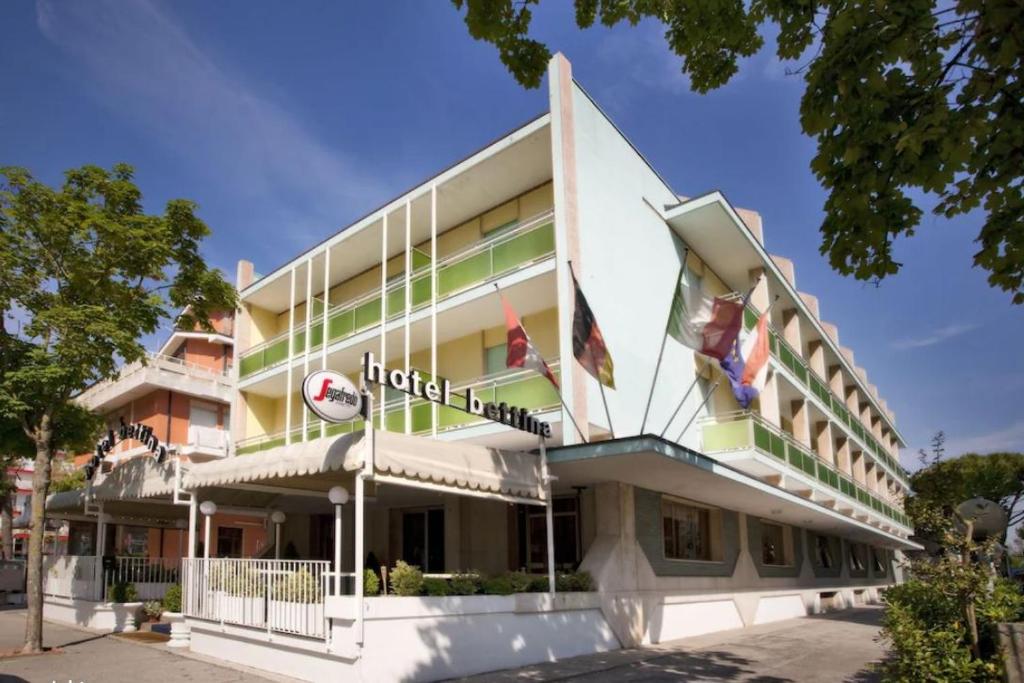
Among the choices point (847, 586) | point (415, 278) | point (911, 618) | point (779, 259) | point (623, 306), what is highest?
point (779, 259)

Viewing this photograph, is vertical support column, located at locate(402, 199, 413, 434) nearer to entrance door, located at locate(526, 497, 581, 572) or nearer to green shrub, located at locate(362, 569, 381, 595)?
entrance door, located at locate(526, 497, 581, 572)

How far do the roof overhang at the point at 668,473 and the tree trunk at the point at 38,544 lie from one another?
32.5 ft

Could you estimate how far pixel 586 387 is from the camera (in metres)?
15.4

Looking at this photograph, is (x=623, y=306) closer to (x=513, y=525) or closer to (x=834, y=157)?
(x=513, y=525)

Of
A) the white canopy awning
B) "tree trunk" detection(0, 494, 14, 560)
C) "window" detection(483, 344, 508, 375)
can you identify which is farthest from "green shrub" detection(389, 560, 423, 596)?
"tree trunk" detection(0, 494, 14, 560)

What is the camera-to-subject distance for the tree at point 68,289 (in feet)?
47.1

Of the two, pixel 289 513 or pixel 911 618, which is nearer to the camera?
pixel 911 618

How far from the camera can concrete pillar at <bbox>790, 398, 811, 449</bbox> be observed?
27594 millimetres

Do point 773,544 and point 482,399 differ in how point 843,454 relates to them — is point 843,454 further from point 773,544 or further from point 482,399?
point 482,399

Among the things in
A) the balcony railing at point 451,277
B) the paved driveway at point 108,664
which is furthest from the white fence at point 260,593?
the balcony railing at point 451,277

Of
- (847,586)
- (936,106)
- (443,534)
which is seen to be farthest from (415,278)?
(847,586)

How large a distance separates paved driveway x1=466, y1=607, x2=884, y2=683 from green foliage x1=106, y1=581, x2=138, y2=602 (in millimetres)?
10590

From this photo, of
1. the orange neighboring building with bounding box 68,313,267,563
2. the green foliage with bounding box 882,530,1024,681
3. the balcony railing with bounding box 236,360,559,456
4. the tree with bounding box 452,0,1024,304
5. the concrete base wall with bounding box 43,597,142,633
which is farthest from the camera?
the orange neighboring building with bounding box 68,313,267,563

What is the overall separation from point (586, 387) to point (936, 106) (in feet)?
34.6
